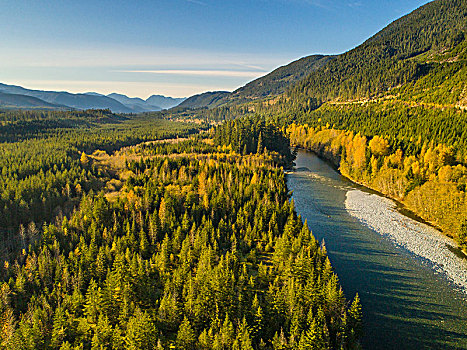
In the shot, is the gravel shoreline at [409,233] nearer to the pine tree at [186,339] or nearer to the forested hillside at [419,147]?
the forested hillside at [419,147]

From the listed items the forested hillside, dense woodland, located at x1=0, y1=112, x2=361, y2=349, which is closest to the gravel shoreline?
the forested hillside

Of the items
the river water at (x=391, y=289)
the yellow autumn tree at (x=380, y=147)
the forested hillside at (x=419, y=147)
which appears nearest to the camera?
the river water at (x=391, y=289)

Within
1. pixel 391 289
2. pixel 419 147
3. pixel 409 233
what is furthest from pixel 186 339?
pixel 419 147

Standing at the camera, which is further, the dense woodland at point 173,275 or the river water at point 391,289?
the river water at point 391,289

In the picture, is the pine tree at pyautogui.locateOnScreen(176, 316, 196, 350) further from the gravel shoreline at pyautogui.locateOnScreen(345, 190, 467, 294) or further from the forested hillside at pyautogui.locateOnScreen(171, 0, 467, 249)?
the forested hillside at pyautogui.locateOnScreen(171, 0, 467, 249)

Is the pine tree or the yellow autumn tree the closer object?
the pine tree

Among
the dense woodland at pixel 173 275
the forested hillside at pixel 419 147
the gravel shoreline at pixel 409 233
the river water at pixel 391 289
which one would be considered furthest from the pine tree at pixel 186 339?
Answer: the forested hillside at pixel 419 147

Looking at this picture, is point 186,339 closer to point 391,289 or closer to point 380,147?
point 391,289
